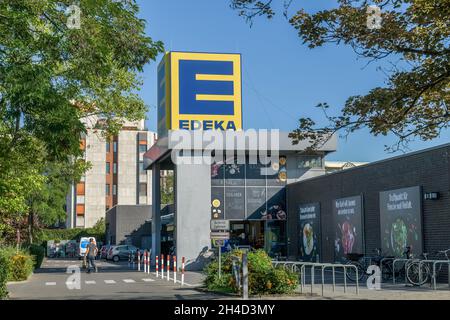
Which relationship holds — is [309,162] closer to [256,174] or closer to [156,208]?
[256,174]

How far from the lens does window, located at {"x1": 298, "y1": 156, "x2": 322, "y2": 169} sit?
132 ft

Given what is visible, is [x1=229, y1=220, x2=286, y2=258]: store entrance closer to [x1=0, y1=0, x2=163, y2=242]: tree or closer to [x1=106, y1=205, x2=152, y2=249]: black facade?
[x1=0, y1=0, x2=163, y2=242]: tree

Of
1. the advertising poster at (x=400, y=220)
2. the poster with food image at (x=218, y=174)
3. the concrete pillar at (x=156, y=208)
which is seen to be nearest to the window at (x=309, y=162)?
the poster with food image at (x=218, y=174)

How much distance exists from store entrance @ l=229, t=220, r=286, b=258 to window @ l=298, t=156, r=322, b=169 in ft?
12.0

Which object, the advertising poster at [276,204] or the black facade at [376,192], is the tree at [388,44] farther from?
the advertising poster at [276,204]

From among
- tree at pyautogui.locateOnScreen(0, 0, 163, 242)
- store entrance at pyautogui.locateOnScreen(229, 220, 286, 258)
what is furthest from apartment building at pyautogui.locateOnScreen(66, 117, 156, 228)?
tree at pyautogui.locateOnScreen(0, 0, 163, 242)

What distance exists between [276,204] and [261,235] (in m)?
2.05

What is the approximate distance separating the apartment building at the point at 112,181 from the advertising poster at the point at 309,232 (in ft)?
214

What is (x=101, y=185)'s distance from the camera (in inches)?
3974

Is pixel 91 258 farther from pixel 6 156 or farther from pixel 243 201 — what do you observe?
pixel 6 156

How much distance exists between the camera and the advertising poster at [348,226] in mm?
29484

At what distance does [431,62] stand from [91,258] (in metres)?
24.2

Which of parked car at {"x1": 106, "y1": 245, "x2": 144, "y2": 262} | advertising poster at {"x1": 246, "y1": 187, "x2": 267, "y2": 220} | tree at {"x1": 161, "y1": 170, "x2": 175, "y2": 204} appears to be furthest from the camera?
tree at {"x1": 161, "y1": 170, "x2": 175, "y2": 204}
